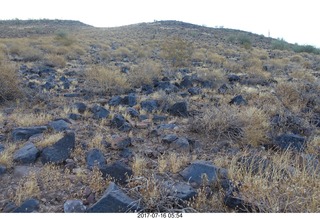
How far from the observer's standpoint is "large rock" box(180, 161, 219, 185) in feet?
12.6

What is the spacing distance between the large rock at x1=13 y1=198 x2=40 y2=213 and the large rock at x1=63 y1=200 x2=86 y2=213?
0.30 meters

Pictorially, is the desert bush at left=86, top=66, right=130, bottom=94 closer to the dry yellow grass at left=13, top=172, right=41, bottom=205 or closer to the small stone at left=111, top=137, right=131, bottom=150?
the small stone at left=111, top=137, right=131, bottom=150

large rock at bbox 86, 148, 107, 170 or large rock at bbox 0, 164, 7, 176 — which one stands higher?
large rock at bbox 86, 148, 107, 170

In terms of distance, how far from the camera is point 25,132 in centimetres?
512

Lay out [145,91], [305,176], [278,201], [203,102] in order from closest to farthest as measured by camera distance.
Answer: [278,201] < [305,176] < [203,102] < [145,91]

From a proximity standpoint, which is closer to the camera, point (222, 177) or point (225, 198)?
point (225, 198)

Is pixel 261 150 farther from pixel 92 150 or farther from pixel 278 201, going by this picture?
pixel 92 150

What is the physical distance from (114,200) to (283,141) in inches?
125

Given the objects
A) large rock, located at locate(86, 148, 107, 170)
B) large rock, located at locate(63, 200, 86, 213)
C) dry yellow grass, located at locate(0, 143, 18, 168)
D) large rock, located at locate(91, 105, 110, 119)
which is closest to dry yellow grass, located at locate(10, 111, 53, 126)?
large rock, located at locate(91, 105, 110, 119)

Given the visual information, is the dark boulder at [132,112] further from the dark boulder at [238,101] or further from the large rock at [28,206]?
the large rock at [28,206]

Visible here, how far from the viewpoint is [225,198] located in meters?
3.23

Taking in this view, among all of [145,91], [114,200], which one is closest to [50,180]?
[114,200]

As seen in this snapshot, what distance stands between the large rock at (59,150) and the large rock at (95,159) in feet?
1.14

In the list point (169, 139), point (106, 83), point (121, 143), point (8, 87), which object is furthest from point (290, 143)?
point (8, 87)
